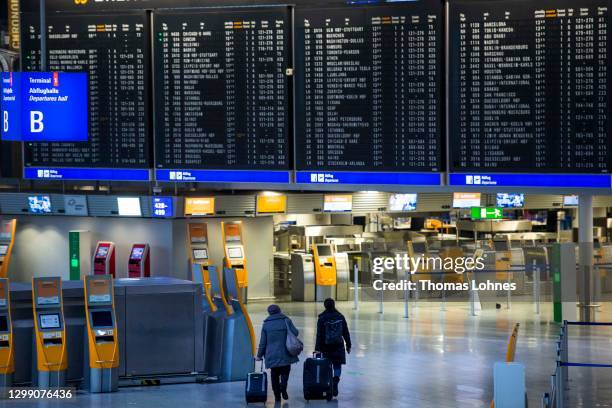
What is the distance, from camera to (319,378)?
1193cm

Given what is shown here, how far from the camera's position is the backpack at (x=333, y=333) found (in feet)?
39.9

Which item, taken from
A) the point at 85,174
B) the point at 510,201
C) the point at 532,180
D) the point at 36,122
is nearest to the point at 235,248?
the point at 510,201

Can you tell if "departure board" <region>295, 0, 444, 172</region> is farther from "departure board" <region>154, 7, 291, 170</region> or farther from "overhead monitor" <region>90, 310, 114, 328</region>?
"overhead monitor" <region>90, 310, 114, 328</region>

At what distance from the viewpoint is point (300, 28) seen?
40.7ft

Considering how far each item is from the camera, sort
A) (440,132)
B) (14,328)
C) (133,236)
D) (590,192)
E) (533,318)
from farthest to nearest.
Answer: (133,236)
(533,318)
(14,328)
(440,132)
(590,192)

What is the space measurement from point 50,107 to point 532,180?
18.3 feet

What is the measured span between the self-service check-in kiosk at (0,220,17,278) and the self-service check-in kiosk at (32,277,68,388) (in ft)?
38.3

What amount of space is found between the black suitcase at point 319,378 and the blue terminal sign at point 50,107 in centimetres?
373

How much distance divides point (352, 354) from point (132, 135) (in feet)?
14.4

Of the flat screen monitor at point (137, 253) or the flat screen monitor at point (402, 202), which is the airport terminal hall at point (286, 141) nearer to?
the flat screen monitor at point (137, 253)

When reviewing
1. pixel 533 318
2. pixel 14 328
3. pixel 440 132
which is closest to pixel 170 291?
pixel 14 328

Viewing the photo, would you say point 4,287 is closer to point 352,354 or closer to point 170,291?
point 170,291

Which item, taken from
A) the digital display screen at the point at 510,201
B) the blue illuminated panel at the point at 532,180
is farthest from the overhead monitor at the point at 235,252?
the blue illuminated panel at the point at 532,180

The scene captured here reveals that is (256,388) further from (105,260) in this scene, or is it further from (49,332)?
(105,260)
